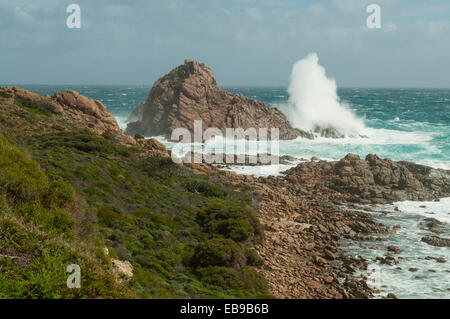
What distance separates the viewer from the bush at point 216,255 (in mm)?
12633

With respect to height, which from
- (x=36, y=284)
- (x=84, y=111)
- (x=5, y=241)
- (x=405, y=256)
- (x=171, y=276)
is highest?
(x=84, y=111)

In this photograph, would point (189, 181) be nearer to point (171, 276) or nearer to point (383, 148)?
point (171, 276)

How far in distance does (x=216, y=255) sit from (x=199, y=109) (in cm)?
4412

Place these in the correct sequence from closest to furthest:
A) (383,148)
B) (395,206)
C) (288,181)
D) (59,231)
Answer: (59,231) → (395,206) → (288,181) → (383,148)

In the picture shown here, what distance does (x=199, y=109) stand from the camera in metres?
54.8

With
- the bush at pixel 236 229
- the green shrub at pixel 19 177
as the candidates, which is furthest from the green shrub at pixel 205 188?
the green shrub at pixel 19 177

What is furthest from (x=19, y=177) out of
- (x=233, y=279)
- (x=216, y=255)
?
(x=233, y=279)

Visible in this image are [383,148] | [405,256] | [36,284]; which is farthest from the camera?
[383,148]

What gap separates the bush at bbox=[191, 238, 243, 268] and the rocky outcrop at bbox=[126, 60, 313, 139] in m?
40.2

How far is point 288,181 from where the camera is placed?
30.9 m

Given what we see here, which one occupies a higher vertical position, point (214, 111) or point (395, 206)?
point (214, 111)

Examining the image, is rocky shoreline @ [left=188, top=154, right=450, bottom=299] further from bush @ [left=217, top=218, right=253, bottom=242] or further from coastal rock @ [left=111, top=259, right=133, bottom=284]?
coastal rock @ [left=111, top=259, right=133, bottom=284]

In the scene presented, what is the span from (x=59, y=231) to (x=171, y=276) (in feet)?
13.6
